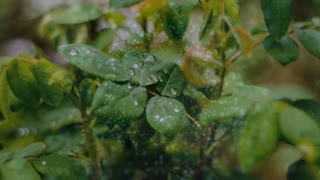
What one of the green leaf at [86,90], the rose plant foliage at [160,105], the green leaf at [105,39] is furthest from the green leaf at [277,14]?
the green leaf at [105,39]

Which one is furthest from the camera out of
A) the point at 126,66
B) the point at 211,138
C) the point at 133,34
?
the point at 133,34

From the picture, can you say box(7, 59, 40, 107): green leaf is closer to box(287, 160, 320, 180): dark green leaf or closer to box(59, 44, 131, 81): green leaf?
box(59, 44, 131, 81): green leaf

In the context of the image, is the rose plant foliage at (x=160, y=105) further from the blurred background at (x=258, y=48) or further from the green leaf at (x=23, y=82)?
the blurred background at (x=258, y=48)

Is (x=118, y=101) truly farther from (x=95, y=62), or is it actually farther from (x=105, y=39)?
(x=105, y=39)

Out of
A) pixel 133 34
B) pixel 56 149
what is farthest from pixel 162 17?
pixel 56 149

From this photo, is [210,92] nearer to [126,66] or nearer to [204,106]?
[204,106]

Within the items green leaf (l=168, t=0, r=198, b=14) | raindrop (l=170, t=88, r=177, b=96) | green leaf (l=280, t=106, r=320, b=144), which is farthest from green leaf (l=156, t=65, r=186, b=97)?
green leaf (l=280, t=106, r=320, b=144)
